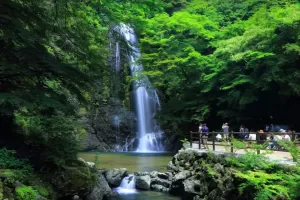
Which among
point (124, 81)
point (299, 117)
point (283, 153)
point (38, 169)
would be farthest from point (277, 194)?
point (124, 81)

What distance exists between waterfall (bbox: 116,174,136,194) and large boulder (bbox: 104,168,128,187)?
7.5 inches

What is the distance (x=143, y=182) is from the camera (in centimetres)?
1417

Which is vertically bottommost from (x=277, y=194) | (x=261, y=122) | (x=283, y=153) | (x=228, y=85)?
(x=277, y=194)

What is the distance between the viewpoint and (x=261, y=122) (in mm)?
24062

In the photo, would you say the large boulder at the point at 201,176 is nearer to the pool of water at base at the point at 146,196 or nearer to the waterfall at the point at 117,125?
the pool of water at base at the point at 146,196

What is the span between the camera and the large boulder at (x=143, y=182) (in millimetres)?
14094

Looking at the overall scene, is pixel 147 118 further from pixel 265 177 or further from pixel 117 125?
pixel 265 177

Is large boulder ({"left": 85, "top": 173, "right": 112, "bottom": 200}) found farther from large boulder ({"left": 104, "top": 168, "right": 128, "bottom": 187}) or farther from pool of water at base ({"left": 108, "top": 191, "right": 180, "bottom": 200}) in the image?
large boulder ({"left": 104, "top": 168, "right": 128, "bottom": 187})

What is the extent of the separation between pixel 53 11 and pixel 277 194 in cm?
769

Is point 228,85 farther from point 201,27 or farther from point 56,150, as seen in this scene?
point 56,150

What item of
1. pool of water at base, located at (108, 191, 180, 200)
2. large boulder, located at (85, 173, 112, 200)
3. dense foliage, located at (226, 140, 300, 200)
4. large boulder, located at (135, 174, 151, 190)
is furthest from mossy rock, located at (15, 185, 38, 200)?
large boulder, located at (135, 174, 151, 190)

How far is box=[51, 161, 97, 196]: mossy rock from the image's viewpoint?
9.23 m

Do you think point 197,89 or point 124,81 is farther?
point 124,81

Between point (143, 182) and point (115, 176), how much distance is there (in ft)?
4.62
